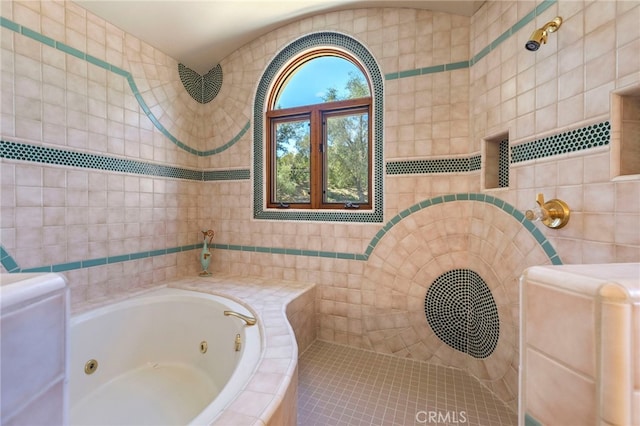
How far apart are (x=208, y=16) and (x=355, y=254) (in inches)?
84.6

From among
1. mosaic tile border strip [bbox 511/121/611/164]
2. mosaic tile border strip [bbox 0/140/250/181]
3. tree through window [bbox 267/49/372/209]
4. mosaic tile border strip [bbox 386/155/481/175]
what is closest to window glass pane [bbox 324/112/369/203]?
tree through window [bbox 267/49/372/209]

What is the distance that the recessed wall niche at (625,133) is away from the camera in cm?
105

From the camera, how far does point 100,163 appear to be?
2.00 metres

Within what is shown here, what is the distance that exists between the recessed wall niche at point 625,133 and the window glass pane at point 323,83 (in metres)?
1.51

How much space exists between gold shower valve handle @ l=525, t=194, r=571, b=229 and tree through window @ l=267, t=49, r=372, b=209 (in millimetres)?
1131

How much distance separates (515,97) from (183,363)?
263 cm

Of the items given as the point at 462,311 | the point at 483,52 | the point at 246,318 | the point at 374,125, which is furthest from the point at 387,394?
the point at 483,52

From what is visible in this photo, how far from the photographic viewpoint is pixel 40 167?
1.70 metres

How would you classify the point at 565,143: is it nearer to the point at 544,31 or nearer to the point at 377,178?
the point at 544,31

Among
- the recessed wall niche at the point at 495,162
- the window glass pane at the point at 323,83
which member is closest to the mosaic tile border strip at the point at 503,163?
the recessed wall niche at the point at 495,162

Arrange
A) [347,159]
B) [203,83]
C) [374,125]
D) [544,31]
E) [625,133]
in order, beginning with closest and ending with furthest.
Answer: [625,133]
[544,31]
[374,125]
[347,159]
[203,83]

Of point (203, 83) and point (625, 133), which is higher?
point (203, 83)

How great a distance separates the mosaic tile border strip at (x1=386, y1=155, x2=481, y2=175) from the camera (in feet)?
6.30

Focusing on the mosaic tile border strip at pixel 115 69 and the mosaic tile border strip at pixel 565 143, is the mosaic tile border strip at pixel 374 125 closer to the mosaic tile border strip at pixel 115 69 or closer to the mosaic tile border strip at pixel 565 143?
the mosaic tile border strip at pixel 115 69
